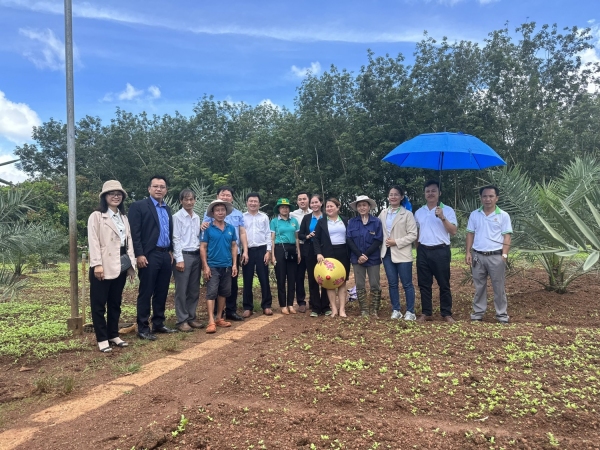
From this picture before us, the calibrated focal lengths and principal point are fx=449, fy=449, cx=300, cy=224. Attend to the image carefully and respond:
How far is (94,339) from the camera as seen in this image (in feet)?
17.4

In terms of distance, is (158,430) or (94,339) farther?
(94,339)

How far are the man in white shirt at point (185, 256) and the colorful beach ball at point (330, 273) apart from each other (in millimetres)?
1624

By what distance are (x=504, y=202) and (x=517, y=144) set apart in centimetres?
1691

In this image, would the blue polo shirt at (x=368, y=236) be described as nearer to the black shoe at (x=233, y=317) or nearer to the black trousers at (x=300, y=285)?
the black trousers at (x=300, y=285)

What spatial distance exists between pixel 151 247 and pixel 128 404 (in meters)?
2.30

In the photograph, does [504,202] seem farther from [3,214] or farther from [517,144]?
[517,144]

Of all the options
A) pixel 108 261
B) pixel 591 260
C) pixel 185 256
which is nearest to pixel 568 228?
pixel 591 260

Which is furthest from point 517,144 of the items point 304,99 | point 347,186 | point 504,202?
point 504,202

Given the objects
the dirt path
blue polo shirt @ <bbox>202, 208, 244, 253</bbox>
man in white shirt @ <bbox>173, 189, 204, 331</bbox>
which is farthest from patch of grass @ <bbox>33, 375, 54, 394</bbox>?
blue polo shirt @ <bbox>202, 208, 244, 253</bbox>

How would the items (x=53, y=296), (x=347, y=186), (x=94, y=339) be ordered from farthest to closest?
(x=347, y=186) < (x=53, y=296) < (x=94, y=339)

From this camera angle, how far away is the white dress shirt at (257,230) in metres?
6.50

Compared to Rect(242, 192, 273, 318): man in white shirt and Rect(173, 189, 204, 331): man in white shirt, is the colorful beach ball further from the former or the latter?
Rect(173, 189, 204, 331): man in white shirt

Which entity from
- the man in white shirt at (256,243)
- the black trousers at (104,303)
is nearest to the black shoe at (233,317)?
the man in white shirt at (256,243)

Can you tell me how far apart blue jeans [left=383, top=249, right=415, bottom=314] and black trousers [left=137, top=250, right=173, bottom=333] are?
285 centimetres
